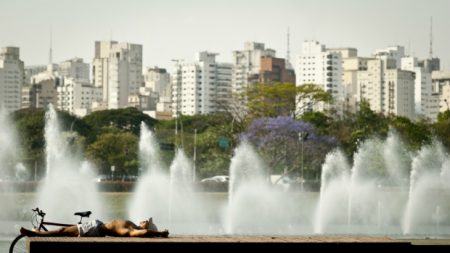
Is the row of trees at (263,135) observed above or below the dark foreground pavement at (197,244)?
above

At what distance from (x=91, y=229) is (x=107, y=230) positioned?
255 mm

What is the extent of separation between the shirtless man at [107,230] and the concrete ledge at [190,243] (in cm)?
30

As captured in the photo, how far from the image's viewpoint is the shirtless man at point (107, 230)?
17.3 m

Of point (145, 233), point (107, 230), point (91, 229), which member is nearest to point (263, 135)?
point (107, 230)

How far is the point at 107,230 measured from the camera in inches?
692

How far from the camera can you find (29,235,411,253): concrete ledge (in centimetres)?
1625

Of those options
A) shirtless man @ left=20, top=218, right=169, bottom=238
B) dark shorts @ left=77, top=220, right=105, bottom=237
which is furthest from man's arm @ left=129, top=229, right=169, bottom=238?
dark shorts @ left=77, top=220, right=105, bottom=237

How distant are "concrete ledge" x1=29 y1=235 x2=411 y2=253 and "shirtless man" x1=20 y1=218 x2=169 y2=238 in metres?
0.30

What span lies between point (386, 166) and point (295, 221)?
32.1 meters

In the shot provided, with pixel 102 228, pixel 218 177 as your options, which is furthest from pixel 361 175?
pixel 102 228

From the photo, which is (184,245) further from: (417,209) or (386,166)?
(386,166)

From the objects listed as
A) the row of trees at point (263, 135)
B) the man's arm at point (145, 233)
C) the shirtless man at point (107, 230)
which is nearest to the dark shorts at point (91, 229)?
the shirtless man at point (107, 230)

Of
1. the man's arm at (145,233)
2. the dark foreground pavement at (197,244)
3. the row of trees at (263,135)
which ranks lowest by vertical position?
the dark foreground pavement at (197,244)

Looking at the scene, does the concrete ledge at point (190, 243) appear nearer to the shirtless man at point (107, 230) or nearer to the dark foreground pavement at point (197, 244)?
the dark foreground pavement at point (197, 244)
